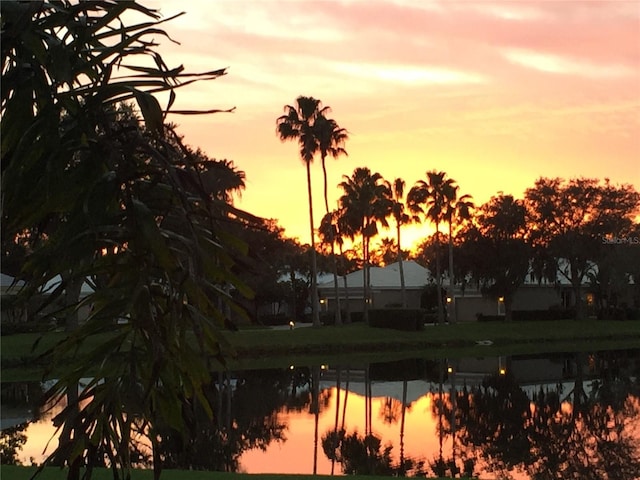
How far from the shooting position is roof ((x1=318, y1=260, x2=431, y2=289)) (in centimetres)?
7138

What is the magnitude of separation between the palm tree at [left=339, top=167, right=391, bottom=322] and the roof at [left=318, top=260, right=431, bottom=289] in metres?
8.23

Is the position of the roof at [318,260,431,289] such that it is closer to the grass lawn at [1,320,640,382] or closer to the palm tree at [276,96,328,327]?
the grass lawn at [1,320,640,382]

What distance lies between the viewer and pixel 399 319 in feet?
161

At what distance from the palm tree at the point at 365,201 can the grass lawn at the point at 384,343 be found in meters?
12.1

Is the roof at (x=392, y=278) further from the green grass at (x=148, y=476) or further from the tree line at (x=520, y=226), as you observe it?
the green grass at (x=148, y=476)

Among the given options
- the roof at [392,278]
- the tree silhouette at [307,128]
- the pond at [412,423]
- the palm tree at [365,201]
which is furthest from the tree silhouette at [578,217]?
the pond at [412,423]

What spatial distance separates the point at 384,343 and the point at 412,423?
2260 centimetres

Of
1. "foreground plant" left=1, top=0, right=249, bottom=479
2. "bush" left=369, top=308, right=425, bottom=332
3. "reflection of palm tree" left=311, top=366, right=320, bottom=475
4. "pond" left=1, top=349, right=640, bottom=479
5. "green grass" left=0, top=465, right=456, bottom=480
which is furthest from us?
"bush" left=369, top=308, right=425, bottom=332

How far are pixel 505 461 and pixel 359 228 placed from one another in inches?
1889

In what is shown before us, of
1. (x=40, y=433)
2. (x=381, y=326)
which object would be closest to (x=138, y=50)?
(x=40, y=433)

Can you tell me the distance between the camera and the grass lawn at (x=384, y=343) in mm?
36531

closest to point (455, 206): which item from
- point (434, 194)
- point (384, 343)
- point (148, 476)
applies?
point (434, 194)

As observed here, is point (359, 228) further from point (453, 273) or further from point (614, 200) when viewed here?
point (614, 200)

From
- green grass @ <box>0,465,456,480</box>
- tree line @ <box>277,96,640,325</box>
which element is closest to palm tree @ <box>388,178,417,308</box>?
tree line @ <box>277,96,640,325</box>
